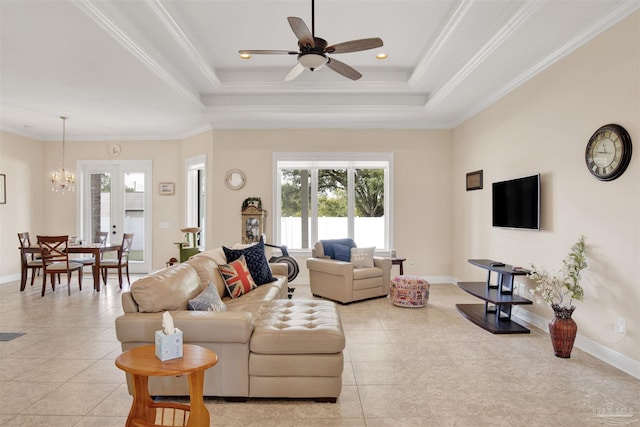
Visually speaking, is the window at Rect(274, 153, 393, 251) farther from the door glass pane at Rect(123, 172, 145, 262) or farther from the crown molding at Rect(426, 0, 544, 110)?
the door glass pane at Rect(123, 172, 145, 262)

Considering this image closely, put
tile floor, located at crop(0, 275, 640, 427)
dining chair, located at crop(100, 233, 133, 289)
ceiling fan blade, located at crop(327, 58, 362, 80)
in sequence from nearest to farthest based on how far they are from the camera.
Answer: tile floor, located at crop(0, 275, 640, 427), ceiling fan blade, located at crop(327, 58, 362, 80), dining chair, located at crop(100, 233, 133, 289)

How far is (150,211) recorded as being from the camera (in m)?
7.48

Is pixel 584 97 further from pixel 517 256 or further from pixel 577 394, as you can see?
pixel 577 394

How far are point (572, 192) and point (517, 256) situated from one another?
1.20 m

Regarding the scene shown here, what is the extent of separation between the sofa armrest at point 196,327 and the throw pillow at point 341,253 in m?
3.24

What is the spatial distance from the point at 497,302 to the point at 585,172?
153 centimetres

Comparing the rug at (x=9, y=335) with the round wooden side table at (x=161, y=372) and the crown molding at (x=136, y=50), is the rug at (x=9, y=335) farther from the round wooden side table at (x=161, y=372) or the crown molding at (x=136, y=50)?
the crown molding at (x=136, y=50)

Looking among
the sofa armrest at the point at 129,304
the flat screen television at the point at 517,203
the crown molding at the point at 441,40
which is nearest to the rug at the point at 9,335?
the sofa armrest at the point at 129,304

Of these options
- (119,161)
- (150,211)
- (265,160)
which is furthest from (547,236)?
(119,161)

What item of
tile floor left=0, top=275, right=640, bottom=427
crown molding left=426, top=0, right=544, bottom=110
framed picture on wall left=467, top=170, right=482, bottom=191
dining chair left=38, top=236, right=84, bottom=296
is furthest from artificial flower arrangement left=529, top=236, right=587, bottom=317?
dining chair left=38, top=236, right=84, bottom=296

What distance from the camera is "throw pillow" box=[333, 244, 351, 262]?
18.3ft

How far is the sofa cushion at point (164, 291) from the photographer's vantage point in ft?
8.26

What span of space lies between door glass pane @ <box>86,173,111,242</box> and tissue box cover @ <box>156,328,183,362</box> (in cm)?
673

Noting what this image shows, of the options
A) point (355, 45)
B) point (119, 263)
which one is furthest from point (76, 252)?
point (355, 45)
